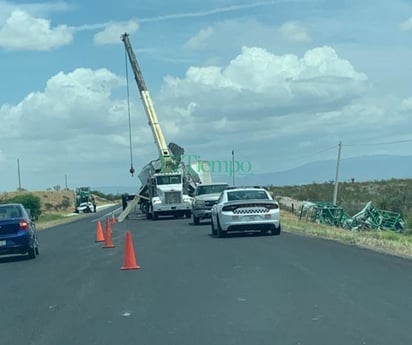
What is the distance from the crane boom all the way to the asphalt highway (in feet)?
101

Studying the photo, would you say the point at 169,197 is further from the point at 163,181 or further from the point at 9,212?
the point at 9,212

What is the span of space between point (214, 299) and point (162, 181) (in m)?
39.3

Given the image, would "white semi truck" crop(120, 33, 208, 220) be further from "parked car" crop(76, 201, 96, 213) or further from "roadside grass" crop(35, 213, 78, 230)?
"parked car" crop(76, 201, 96, 213)

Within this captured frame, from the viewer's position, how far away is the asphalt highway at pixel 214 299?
10570mm

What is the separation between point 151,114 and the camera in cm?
5731

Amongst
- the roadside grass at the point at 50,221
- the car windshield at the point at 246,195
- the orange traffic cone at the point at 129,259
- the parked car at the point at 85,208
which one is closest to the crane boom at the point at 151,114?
the roadside grass at the point at 50,221

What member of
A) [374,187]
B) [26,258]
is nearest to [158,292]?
[26,258]

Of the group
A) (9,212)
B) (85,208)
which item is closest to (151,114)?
(9,212)

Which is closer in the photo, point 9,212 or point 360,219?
point 9,212

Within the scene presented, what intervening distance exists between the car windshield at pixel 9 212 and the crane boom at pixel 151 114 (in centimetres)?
2867

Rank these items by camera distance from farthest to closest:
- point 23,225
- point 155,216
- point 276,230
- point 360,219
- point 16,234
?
point 155,216 → point 360,219 → point 276,230 → point 23,225 → point 16,234

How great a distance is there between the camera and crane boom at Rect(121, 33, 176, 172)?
5422 cm

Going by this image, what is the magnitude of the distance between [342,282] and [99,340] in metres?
6.16

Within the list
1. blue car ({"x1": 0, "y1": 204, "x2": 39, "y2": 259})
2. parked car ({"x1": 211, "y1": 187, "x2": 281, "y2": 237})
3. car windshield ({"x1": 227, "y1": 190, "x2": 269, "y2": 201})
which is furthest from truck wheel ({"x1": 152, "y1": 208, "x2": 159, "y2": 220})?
blue car ({"x1": 0, "y1": 204, "x2": 39, "y2": 259})
